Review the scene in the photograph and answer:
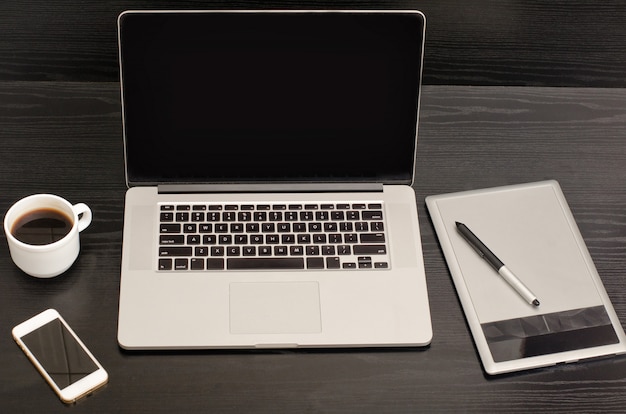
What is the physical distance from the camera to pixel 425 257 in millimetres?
1140

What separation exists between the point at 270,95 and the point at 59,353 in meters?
0.41

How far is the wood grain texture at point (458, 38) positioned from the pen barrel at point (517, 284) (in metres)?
0.38

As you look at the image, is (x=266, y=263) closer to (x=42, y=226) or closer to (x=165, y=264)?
(x=165, y=264)

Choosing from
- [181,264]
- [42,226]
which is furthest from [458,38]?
[42,226]

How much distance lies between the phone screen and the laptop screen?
23 cm

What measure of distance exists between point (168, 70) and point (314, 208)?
260mm

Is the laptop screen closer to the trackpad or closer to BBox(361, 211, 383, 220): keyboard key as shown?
BBox(361, 211, 383, 220): keyboard key

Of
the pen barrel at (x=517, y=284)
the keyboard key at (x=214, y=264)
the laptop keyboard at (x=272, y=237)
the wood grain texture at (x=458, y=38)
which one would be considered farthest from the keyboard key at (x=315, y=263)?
the wood grain texture at (x=458, y=38)

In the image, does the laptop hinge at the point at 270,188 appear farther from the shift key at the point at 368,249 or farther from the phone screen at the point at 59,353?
the phone screen at the point at 59,353

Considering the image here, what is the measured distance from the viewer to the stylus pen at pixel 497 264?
1.08 metres

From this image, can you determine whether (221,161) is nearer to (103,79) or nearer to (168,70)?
(168,70)

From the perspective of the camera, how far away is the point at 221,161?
1.14 m

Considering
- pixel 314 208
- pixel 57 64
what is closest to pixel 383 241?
pixel 314 208

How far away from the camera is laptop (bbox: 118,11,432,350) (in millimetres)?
1044
